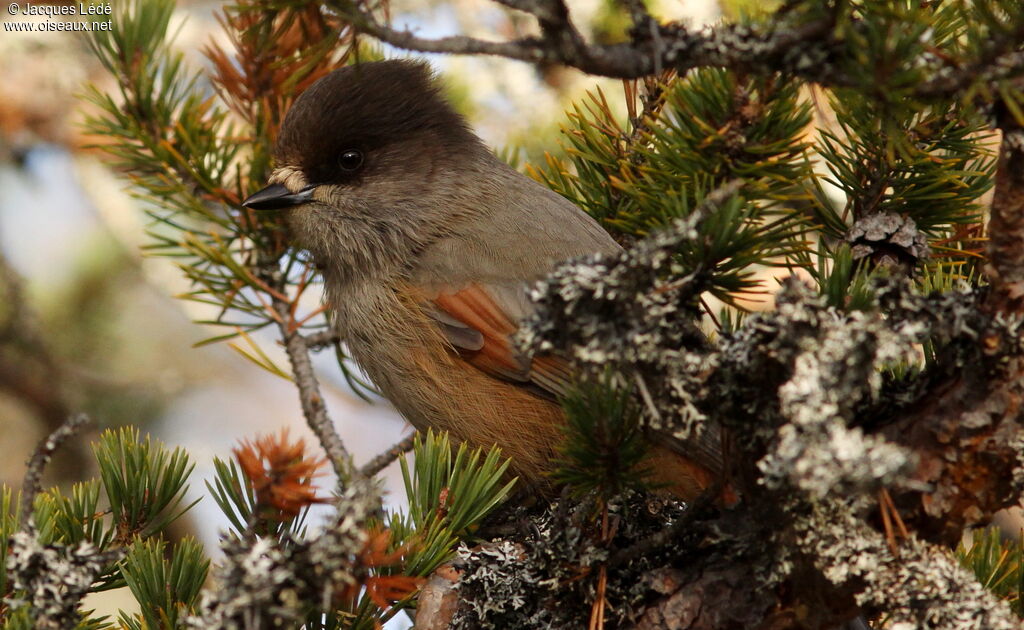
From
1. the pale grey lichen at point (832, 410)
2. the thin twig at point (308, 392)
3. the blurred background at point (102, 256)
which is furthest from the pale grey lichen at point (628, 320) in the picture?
the blurred background at point (102, 256)

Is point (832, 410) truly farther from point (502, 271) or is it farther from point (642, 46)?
point (502, 271)

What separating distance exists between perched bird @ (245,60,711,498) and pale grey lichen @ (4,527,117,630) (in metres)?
1.43

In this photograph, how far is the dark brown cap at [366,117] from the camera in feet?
11.2

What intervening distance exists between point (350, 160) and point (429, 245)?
0.48m

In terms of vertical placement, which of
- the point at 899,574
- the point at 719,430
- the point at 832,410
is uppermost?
the point at 719,430

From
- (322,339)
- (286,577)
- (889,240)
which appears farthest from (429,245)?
(286,577)

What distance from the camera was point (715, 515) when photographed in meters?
2.06

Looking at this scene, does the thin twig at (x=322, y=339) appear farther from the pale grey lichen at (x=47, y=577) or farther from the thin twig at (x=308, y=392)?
the pale grey lichen at (x=47, y=577)

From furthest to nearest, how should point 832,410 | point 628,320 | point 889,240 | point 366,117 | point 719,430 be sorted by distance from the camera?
point 366,117 → point 889,240 → point 719,430 → point 628,320 → point 832,410

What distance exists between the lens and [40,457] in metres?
1.75

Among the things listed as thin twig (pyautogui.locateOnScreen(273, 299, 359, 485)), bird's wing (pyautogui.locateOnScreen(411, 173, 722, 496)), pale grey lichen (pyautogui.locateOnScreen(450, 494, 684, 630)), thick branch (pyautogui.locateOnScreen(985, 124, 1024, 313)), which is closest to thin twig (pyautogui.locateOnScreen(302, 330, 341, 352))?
thin twig (pyautogui.locateOnScreen(273, 299, 359, 485))

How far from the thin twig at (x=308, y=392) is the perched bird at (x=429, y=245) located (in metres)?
0.16

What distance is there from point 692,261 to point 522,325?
17.5 inches

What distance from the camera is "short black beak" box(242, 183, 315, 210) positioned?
3.27 m
